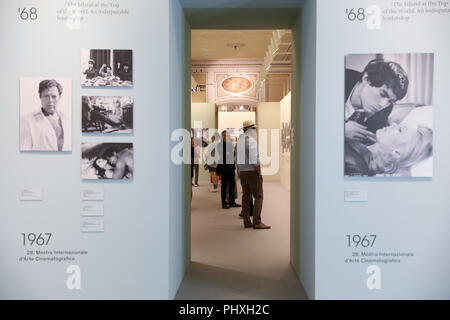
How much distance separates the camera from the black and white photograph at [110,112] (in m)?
3.14

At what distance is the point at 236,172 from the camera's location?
11.3 meters

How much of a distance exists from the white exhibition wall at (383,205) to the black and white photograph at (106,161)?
5.30 ft

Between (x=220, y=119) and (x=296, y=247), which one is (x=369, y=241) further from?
(x=220, y=119)

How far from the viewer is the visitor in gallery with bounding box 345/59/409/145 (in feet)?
10.2

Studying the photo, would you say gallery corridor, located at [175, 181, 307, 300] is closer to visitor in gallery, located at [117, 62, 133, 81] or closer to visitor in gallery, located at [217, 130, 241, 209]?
visitor in gallery, located at [217, 130, 241, 209]

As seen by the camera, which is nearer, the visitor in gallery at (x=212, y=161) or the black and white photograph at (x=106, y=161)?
the black and white photograph at (x=106, y=161)

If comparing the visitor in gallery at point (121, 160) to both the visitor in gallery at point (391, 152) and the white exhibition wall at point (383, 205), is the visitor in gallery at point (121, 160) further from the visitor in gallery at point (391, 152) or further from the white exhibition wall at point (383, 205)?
the visitor in gallery at point (391, 152)

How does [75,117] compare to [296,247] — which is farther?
[296,247]

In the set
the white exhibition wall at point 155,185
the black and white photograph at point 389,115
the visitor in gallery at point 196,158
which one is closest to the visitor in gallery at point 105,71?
the white exhibition wall at point 155,185

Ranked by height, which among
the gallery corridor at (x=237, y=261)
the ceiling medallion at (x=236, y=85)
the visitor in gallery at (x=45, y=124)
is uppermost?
the ceiling medallion at (x=236, y=85)

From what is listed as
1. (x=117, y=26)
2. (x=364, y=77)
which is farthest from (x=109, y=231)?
→ (x=364, y=77)

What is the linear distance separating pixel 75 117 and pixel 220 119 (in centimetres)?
1220
